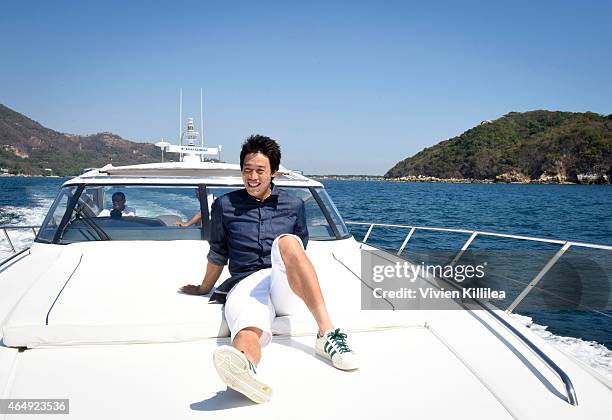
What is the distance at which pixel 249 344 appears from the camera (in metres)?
1.91

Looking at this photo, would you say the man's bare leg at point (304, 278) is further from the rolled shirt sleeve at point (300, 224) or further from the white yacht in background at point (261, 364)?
the rolled shirt sleeve at point (300, 224)

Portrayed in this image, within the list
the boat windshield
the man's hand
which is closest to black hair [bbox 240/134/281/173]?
the man's hand

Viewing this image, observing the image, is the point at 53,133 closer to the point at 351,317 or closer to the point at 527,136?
the point at 527,136

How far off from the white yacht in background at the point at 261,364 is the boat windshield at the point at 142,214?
38cm

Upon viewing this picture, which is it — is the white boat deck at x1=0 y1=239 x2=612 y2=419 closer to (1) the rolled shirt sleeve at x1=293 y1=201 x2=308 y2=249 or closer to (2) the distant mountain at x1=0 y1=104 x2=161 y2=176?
(1) the rolled shirt sleeve at x1=293 y1=201 x2=308 y2=249

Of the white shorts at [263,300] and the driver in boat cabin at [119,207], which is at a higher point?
the driver in boat cabin at [119,207]

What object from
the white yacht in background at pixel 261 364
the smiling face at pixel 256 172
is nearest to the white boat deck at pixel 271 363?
the white yacht in background at pixel 261 364

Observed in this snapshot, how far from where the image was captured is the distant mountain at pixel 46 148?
266 feet

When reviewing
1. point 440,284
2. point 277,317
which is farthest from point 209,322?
point 440,284

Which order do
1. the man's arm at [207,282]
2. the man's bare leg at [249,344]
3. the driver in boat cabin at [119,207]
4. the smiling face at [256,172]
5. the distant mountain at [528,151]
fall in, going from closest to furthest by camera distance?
the man's bare leg at [249,344], the smiling face at [256,172], the man's arm at [207,282], the driver in boat cabin at [119,207], the distant mountain at [528,151]

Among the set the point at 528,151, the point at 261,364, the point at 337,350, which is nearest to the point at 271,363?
the point at 261,364

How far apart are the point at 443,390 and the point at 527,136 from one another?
132345 millimetres

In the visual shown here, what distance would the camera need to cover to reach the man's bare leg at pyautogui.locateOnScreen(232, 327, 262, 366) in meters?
1.87

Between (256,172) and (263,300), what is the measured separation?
70cm
